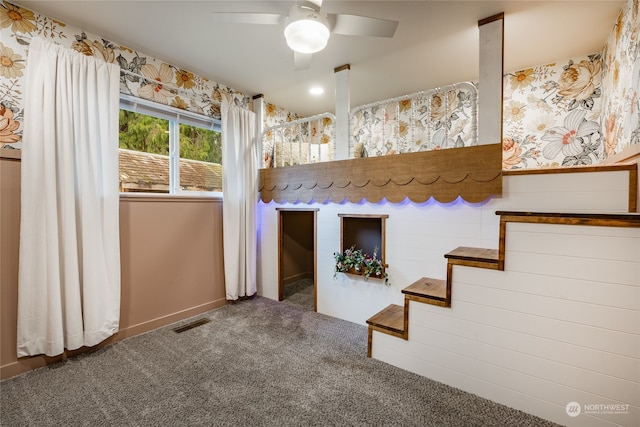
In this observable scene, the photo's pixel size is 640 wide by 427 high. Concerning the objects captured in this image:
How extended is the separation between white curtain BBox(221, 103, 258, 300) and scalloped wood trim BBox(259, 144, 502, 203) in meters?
0.35

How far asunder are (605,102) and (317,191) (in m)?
2.76

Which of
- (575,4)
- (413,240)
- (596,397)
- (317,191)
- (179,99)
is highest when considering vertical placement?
(575,4)

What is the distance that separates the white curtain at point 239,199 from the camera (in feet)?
10.3

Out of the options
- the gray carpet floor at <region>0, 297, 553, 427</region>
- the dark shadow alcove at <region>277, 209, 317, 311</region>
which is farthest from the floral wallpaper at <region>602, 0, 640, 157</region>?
the dark shadow alcove at <region>277, 209, 317, 311</region>

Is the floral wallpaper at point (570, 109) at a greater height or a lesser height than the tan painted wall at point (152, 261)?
greater

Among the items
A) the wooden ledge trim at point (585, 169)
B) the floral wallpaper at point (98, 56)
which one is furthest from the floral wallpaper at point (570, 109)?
the floral wallpaper at point (98, 56)

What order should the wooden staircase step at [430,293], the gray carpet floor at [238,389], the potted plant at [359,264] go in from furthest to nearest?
the potted plant at [359,264] < the wooden staircase step at [430,293] < the gray carpet floor at [238,389]

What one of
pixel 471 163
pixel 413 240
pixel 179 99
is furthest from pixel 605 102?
pixel 179 99

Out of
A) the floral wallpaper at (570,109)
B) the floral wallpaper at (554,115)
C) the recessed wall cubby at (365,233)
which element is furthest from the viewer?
the recessed wall cubby at (365,233)

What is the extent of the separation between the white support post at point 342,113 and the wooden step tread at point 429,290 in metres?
1.43

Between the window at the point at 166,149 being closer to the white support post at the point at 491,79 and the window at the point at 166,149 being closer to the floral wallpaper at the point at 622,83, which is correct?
the white support post at the point at 491,79

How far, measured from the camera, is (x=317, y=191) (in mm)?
2992

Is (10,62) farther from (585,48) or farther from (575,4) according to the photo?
(585,48)

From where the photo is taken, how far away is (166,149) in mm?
2932
